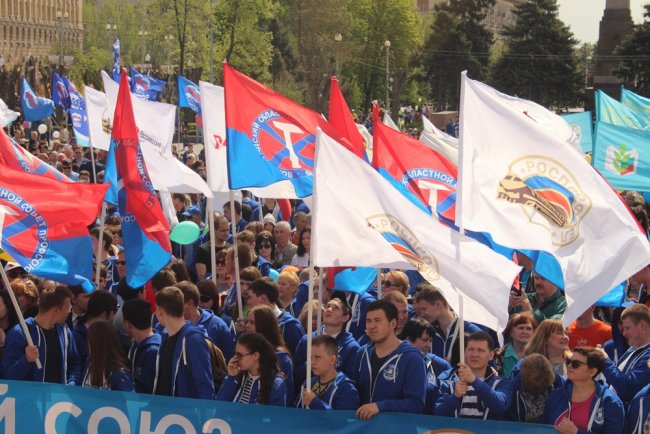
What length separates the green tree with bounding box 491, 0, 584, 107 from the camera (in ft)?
242

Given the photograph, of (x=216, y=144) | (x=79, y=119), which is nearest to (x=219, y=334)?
(x=216, y=144)

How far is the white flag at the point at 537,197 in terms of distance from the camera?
7098 mm

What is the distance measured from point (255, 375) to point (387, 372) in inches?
31.0

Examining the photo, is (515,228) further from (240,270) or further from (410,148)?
(240,270)

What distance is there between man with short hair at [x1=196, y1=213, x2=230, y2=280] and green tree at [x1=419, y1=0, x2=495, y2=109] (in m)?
71.4

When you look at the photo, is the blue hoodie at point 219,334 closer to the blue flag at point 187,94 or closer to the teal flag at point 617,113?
the teal flag at point 617,113

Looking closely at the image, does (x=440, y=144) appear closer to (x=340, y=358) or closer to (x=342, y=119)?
(x=342, y=119)

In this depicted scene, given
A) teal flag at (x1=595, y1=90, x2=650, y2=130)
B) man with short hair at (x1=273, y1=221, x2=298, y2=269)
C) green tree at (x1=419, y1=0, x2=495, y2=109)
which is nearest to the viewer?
man with short hair at (x1=273, y1=221, x2=298, y2=269)

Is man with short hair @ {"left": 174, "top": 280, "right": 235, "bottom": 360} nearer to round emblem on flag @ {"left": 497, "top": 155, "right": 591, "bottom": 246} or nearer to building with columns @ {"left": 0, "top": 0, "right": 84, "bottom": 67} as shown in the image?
round emblem on flag @ {"left": 497, "top": 155, "right": 591, "bottom": 246}

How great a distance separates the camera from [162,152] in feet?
37.1

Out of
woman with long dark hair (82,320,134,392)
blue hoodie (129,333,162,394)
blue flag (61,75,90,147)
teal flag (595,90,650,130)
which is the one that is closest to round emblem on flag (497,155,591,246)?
blue hoodie (129,333,162,394)

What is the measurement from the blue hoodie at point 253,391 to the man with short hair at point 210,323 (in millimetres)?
1117

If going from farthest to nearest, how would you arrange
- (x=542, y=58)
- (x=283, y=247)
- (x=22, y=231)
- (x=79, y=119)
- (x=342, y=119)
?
1. (x=542, y=58)
2. (x=79, y=119)
3. (x=283, y=247)
4. (x=342, y=119)
5. (x=22, y=231)

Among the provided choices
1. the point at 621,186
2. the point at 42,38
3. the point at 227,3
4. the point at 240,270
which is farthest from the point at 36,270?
the point at 42,38
